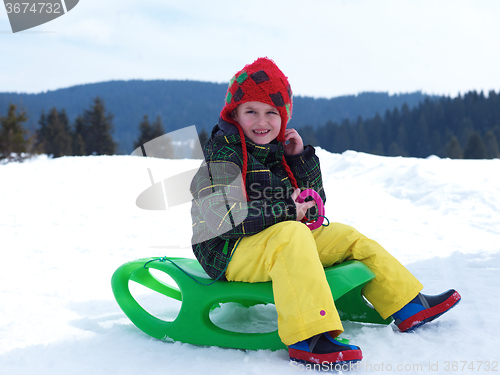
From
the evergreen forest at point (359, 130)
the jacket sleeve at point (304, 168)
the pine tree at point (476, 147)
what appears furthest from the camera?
the pine tree at point (476, 147)

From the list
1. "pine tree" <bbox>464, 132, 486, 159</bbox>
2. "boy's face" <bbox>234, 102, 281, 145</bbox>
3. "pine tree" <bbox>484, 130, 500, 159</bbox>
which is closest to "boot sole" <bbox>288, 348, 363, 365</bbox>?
"boy's face" <bbox>234, 102, 281, 145</bbox>

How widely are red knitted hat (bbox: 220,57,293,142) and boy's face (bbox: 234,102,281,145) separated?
3 cm

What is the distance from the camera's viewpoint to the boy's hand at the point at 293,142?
234 cm

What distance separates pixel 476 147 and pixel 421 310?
146ft

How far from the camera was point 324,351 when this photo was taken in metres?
1.58

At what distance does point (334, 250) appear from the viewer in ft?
7.00

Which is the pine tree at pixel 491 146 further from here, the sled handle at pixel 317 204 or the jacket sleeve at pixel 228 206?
the jacket sleeve at pixel 228 206

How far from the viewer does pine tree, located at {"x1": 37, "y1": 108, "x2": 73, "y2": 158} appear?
3978cm

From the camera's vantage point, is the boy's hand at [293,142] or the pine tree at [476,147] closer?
the boy's hand at [293,142]

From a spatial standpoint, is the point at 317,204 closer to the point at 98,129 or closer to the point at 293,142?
the point at 293,142

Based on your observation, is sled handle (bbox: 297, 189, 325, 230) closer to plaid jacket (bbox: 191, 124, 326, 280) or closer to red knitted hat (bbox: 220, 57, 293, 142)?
plaid jacket (bbox: 191, 124, 326, 280)

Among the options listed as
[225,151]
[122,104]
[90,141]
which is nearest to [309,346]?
[225,151]

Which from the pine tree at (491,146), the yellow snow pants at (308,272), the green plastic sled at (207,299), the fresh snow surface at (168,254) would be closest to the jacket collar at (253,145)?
the yellow snow pants at (308,272)

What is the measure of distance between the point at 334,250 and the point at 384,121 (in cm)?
5893
